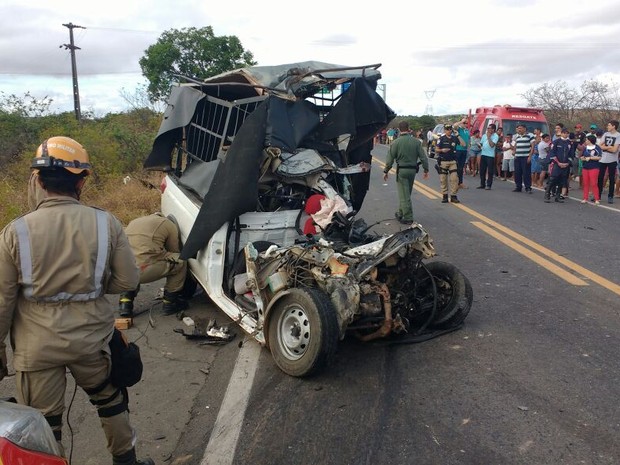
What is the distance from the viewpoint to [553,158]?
1282 cm

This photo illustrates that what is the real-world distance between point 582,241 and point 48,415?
7939mm

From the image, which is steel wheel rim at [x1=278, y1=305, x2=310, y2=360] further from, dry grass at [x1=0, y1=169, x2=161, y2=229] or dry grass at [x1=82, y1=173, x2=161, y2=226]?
dry grass at [x1=82, y1=173, x2=161, y2=226]

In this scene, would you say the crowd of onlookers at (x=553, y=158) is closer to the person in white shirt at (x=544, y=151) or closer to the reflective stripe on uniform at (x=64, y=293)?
the person in white shirt at (x=544, y=151)

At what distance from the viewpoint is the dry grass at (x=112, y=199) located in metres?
10.7

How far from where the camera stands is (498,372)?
404cm

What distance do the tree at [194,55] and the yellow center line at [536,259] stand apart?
1032 inches

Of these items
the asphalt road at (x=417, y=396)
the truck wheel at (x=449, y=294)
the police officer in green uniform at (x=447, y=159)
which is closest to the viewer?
the asphalt road at (x=417, y=396)

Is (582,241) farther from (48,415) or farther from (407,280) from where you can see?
(48,415)

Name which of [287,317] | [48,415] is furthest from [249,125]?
[48,415]

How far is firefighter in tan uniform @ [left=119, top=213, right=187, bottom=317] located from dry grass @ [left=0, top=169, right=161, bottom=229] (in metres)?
4.58

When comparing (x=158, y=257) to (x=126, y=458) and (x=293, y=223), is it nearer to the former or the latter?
(x=293, y=223)

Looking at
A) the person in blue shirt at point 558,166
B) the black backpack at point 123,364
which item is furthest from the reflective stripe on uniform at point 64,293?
the person in blue shirt at point 558,166

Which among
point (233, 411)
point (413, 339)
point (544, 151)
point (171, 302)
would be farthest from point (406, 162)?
point (233, 411)

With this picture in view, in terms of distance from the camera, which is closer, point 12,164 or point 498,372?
point 498,372
